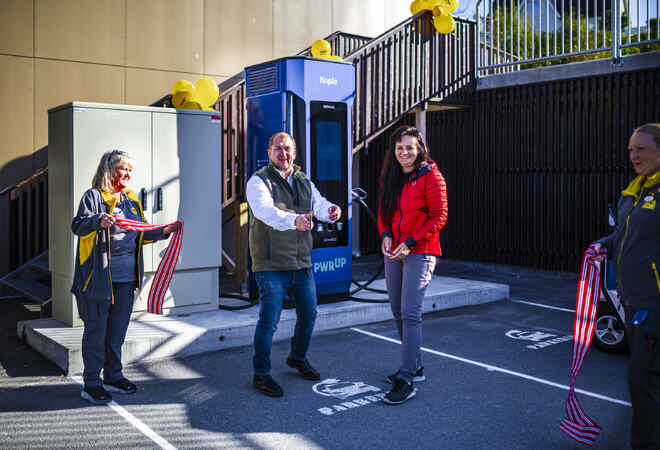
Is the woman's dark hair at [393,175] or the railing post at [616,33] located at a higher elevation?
the railing post at [616,33]

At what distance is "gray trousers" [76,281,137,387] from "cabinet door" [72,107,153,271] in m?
1.71

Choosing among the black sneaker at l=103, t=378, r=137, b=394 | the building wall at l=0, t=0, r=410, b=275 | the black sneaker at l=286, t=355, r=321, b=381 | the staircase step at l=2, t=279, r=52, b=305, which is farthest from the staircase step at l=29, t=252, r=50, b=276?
the black sneaker at l=286, t=355, r=321, b=381

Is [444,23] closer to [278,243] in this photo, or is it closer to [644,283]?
[278,243]

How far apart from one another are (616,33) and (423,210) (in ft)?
22.9

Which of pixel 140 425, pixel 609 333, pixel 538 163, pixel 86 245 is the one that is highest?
pixel 538 163

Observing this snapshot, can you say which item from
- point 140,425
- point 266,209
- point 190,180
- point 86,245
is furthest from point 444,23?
point 140,425

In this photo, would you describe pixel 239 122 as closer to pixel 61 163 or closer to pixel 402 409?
pixel 61 163

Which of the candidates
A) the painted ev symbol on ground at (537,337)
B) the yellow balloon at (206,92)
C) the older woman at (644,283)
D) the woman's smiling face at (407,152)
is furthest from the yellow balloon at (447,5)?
the older woman at (644,283)

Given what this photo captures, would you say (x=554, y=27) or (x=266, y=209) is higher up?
(x=554, y=27)

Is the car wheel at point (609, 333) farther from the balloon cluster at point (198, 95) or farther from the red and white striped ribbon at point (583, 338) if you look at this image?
the balloon cluster at point (198, 95)

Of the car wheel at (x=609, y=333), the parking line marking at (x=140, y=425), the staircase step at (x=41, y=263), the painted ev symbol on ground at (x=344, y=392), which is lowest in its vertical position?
the parking line marking at (x=140, y=425)

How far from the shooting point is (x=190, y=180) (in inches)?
256

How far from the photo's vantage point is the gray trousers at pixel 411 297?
4508 mm

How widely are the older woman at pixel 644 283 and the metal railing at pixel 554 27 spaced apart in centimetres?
695
